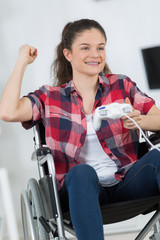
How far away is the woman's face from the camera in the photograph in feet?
6.39

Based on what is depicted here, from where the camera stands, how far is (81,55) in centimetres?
196

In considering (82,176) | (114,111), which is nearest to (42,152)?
(82,176)

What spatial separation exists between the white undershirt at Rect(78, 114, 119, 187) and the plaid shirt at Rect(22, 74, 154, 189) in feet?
0.06

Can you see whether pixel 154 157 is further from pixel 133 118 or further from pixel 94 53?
pixel 94 53

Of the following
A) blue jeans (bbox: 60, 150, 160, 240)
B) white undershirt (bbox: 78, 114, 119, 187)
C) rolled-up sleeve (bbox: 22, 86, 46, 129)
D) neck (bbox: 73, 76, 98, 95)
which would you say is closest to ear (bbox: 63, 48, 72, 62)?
neck (bbox: 73, 76, 98, 95)

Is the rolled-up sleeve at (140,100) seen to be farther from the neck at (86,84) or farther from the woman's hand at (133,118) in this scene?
the woman's hand at (133,118)

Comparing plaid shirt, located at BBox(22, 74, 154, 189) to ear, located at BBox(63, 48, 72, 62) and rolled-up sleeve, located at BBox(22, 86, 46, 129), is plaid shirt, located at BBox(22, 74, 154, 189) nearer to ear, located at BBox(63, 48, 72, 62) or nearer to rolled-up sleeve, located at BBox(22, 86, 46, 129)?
rolled-up sleeve, located at BBox(22, 86, 46, 129)

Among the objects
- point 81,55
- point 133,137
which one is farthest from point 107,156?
point 81,55

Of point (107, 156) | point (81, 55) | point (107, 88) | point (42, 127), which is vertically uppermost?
point (81, 55)

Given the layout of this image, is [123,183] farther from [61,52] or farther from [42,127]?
[61,52]

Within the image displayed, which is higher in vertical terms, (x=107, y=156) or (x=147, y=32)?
(x=147, y=32)

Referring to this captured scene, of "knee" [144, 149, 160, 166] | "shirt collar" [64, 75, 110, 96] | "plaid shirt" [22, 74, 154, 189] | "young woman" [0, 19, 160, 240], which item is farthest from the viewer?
"shirt collar" [64, 75, 110, 96]

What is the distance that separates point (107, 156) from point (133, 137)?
15 cm

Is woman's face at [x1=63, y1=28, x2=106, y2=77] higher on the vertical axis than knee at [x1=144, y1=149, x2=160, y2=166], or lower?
higher
